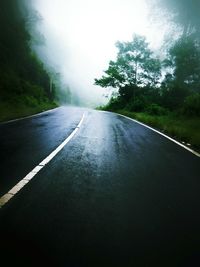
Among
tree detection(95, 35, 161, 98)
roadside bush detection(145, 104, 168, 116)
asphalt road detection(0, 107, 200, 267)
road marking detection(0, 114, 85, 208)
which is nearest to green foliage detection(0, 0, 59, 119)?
tree detection(95, 35, 161, 98)

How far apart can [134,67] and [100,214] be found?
3682cm

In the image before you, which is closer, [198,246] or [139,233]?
[198,246]

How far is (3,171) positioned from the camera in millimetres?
5062

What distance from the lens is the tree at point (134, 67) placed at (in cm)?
Result: 3744

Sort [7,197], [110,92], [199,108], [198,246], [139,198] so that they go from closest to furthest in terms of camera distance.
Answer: [198,246] < [7,197] < [139,198] < [199,108] < [110,92]

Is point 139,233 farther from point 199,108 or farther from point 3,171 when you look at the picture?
point 199,108

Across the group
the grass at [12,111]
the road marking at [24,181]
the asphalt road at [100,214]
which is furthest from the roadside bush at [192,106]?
the road marking at [24,181]

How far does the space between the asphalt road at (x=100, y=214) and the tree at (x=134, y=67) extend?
1303 inches

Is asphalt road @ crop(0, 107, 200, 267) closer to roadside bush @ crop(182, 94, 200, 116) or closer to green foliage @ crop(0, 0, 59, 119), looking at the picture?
roadside bush @ crop(182, 94, 200, 116)

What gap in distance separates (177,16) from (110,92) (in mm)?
16799

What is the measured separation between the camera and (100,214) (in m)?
3.38

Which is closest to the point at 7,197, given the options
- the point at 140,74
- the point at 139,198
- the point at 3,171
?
the point at 3,171

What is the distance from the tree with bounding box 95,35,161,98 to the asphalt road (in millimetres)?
33096

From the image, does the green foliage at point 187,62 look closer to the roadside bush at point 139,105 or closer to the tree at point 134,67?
the roadside bush at point 139,105
